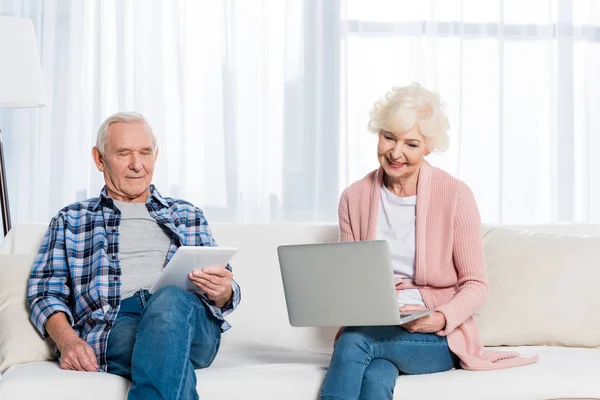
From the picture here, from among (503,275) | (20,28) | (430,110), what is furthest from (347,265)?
(20,28)

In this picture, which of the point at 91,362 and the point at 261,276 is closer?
the point at 91,362

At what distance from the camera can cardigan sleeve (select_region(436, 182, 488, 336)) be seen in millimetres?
2201

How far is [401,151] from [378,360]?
0.57 meters

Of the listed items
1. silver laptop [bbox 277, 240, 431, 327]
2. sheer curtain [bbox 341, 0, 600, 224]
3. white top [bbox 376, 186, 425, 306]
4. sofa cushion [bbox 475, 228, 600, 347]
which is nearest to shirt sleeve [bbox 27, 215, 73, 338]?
silver laptop [bbox 277, 240, 431, 327]

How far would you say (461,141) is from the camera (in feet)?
12.6

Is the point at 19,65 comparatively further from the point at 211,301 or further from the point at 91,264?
the point at 211,301

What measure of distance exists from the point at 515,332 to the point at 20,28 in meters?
2.04

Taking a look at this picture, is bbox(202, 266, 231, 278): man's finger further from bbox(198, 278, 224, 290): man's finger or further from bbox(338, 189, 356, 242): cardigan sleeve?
bbox(338, 189, 356, 242): cardigan sleeve

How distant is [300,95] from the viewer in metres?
3.75

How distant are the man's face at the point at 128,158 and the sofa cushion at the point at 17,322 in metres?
0.35

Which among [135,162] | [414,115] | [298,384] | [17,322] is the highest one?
[414,115]

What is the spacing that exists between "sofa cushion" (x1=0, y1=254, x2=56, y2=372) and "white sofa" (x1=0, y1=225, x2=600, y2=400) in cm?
5

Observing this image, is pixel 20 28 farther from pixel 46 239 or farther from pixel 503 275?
pixel 503 275

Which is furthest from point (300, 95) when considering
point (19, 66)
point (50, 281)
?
point (50, 281)
